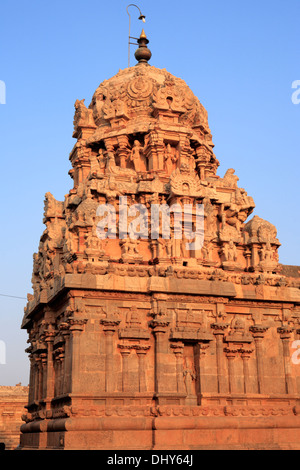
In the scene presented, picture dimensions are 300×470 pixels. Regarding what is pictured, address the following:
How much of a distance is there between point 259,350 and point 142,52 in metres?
18.1

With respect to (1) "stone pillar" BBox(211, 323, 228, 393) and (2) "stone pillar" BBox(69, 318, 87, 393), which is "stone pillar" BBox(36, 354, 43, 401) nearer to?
(2) "stone pillar" BBox(69, 318, 87, 393)

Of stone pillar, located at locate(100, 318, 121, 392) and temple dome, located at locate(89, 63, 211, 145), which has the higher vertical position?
temple dome, located at locate(89, 63, 211, 145)

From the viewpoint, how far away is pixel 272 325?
28766mm

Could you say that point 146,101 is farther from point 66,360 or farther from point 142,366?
point 66,360

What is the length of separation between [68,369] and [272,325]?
9.50 meters

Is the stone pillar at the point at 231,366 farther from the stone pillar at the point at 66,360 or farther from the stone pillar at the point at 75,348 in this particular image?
the stone pillar at the point at 66,360

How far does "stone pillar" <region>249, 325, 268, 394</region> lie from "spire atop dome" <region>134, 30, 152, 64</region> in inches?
662

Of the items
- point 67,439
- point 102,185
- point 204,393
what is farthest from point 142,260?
point 67,439

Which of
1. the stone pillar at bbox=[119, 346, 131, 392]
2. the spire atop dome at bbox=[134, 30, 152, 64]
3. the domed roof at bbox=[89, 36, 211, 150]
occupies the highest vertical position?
Answer: the spire atop dome at bbox=[134, 30, 152, 64]

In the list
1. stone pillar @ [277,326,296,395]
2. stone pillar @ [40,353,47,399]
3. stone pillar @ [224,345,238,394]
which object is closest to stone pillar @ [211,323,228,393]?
stone pillar @ [224,345,238,394]

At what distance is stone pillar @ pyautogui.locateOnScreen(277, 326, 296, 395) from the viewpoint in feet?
91.5

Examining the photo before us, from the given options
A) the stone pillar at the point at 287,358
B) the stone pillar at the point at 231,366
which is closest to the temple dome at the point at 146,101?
the stone pillar at the point at 287,358

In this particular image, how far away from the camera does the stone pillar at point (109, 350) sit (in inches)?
990

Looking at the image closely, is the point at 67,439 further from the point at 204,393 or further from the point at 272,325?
the point at 272,325
